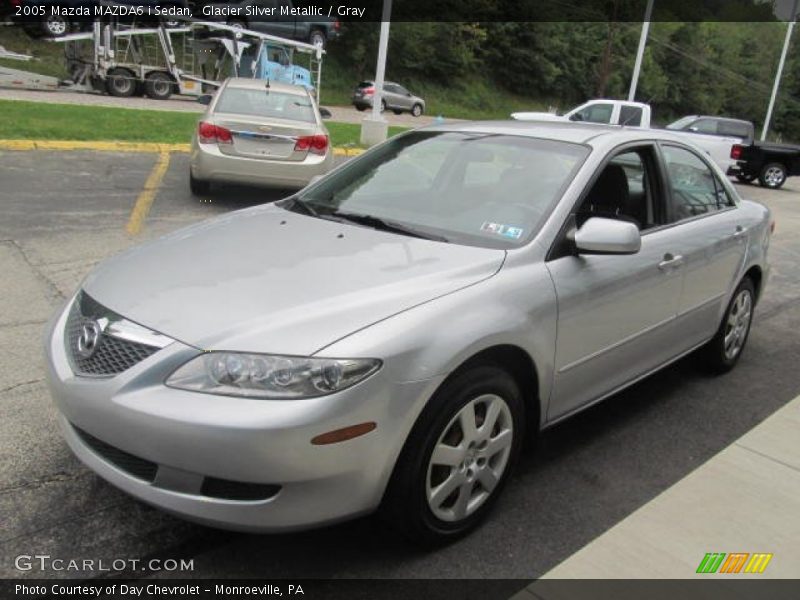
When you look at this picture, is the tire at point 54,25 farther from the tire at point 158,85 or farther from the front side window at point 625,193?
the front side window at point 625,193

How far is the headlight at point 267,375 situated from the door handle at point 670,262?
79.5 inches

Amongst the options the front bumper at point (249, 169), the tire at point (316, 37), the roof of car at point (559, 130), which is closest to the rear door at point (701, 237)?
the roof of car at point (559, 130)

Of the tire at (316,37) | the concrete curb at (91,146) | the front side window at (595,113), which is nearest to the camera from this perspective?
the concrete curb at (91,146)

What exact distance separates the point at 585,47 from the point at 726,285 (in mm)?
62901

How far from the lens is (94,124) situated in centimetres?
1327

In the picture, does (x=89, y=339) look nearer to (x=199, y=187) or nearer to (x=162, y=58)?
(x=199, y=187)

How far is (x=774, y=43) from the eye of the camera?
274ft

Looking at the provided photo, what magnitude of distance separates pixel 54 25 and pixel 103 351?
24226 millimetres

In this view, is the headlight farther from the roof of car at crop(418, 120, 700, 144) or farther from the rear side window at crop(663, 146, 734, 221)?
the rear side window at crop(663, 146, 734, 221)

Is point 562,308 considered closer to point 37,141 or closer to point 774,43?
→ point 37,141

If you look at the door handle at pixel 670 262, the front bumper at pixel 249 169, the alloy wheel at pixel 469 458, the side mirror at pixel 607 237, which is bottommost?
the front bumper at pixel 249 169

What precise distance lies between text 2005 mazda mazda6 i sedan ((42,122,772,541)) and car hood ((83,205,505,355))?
1 centimetres

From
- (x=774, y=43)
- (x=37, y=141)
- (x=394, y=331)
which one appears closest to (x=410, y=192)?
(x=394, y=331)

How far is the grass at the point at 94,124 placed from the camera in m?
11.8
